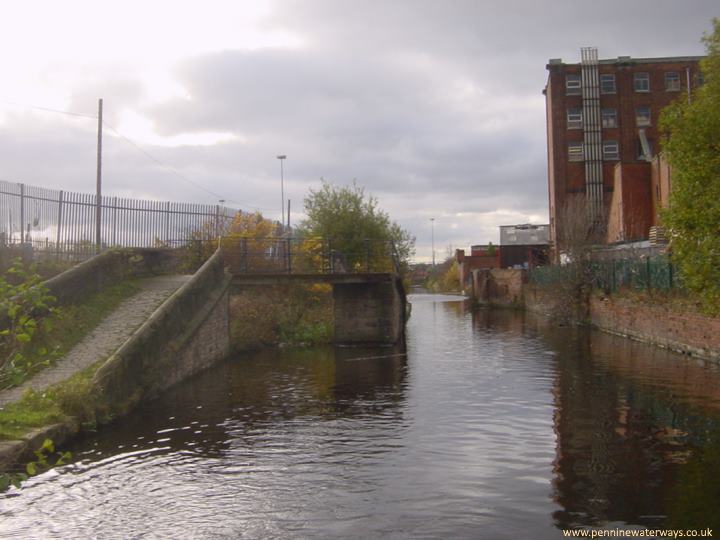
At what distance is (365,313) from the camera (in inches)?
989

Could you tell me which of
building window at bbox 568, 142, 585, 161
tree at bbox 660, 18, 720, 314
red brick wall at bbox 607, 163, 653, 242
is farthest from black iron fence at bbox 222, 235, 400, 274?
building window at bbox 568, 142, 585, 161

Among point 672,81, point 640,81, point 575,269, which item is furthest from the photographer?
point 640,81

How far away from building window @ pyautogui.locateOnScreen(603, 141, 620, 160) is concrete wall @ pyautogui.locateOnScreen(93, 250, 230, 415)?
38956 mm

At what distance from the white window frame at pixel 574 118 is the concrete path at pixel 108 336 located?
3995 centimetres

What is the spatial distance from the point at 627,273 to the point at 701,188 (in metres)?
16.7

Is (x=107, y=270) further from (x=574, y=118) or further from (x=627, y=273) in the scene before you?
(x=574, y=118)

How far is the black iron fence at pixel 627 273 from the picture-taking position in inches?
937

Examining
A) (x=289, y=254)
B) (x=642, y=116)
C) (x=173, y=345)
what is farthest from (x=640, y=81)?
(x=173, y=345)

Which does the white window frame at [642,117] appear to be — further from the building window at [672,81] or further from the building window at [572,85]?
the building window at [572,85]

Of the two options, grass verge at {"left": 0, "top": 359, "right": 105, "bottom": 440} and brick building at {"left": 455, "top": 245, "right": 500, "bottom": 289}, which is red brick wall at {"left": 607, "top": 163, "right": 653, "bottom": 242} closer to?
brick building at {"left": 455, "top": 245, "right": 500, "bottom": 289}

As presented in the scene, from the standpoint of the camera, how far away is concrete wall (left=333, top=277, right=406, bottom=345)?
2495cm

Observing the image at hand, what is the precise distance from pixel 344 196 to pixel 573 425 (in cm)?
2540

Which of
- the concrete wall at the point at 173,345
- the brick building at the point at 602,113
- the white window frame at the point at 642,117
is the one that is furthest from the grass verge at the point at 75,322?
the white window frame at the point at 642,117

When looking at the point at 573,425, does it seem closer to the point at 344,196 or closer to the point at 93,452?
the point at 93,452
